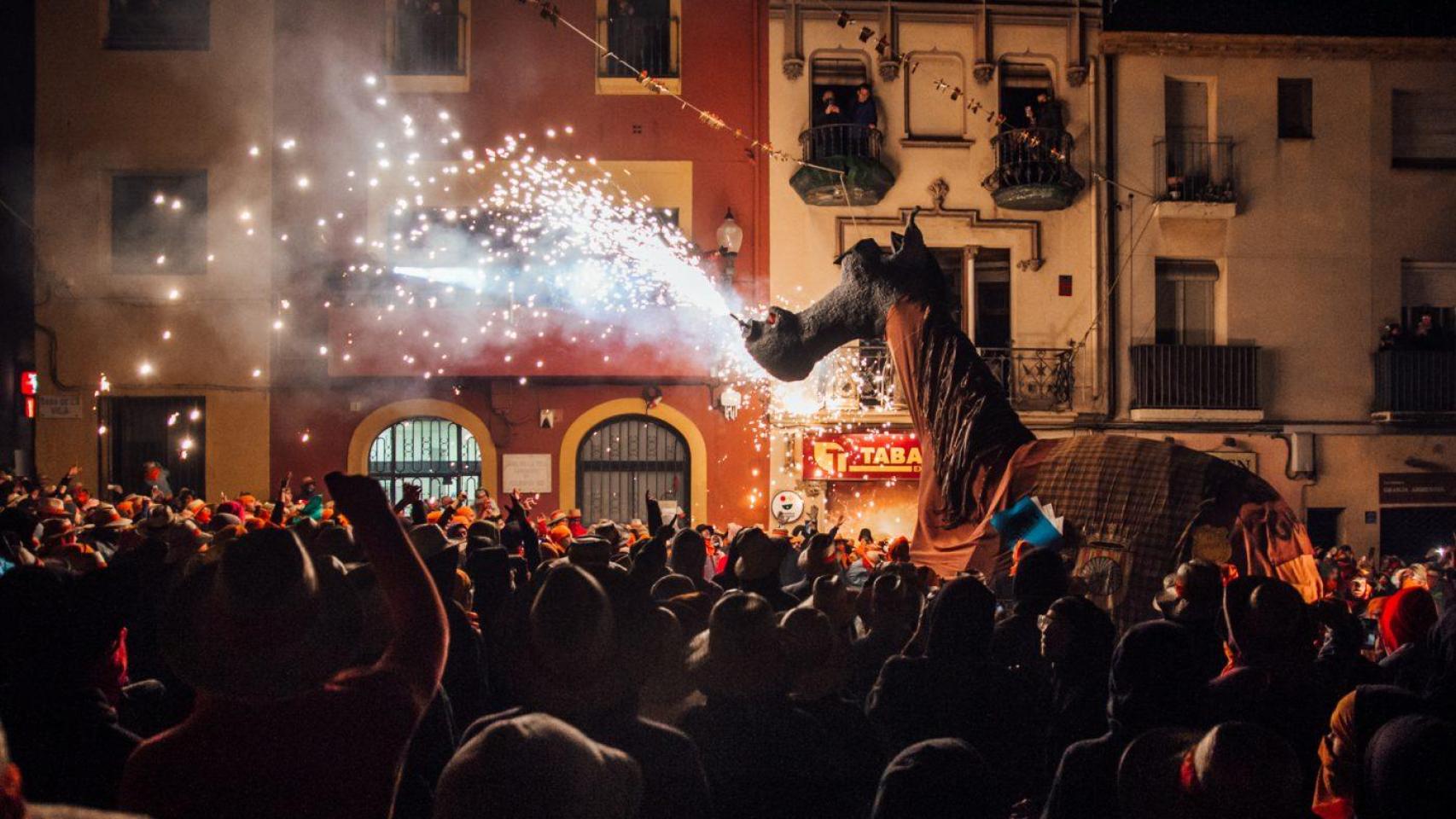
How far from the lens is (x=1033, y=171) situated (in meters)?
16.5

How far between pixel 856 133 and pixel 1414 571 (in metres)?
9.33

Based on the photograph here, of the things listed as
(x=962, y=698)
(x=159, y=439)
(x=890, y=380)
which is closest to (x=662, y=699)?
(x=962, y=698)

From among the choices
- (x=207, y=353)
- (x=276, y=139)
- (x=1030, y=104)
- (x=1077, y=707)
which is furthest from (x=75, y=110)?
(x=1077, y=707)

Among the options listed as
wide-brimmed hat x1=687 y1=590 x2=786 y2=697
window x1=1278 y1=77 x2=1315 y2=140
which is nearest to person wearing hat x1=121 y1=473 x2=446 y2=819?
wide-brimmed hat x1=687 y1=590 x2=786 y2=697

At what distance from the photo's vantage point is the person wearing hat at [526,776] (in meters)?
1.73

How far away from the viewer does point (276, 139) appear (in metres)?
16.3

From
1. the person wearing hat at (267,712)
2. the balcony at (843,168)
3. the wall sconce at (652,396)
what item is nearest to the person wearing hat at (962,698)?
the person wearing hat at (267,712)

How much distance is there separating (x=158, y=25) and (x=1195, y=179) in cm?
1577

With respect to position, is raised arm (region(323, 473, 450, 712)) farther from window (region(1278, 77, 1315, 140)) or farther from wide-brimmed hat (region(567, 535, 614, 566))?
window (region(1278, 77, 1315, 140))

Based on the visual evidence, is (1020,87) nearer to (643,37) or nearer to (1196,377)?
(1196,377)

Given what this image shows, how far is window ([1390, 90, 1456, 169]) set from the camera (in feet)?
57.9

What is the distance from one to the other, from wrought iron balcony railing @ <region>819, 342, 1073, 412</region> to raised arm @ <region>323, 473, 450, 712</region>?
14.1 metres

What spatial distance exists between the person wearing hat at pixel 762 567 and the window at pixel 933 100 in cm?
1281

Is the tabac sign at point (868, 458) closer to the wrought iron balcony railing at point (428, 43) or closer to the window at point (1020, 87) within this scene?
the window at point (1020, 87)
